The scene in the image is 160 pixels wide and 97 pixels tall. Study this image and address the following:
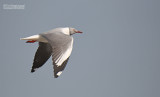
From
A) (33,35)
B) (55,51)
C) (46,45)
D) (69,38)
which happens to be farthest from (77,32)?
(55,51)

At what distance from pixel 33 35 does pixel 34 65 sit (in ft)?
2.10

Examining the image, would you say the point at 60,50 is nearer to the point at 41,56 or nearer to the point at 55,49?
the point at 55,49

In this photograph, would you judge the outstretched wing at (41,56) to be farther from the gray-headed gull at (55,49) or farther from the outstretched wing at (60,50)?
the outstretched wing at (60,50)

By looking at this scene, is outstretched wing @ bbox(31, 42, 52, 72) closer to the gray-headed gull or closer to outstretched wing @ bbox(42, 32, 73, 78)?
the gray-headed gull

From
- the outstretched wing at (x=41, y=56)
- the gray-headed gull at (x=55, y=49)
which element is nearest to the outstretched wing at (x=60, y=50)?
the gray-headed gull at (x=55, y=49)

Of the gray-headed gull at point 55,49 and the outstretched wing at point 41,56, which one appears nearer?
the gray-headed gull at point 55,49

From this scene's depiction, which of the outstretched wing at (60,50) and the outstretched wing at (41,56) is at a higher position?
the outstretched wing at (60,50)

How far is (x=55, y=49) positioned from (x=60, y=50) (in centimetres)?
7

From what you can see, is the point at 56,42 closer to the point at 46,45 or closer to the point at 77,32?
the point at 46,45

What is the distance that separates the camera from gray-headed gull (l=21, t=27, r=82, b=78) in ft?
12.9

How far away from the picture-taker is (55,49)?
13.6ft

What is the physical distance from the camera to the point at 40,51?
5.41m

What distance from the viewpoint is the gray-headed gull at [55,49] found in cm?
393

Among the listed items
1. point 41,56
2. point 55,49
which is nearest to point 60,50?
point 55,49
